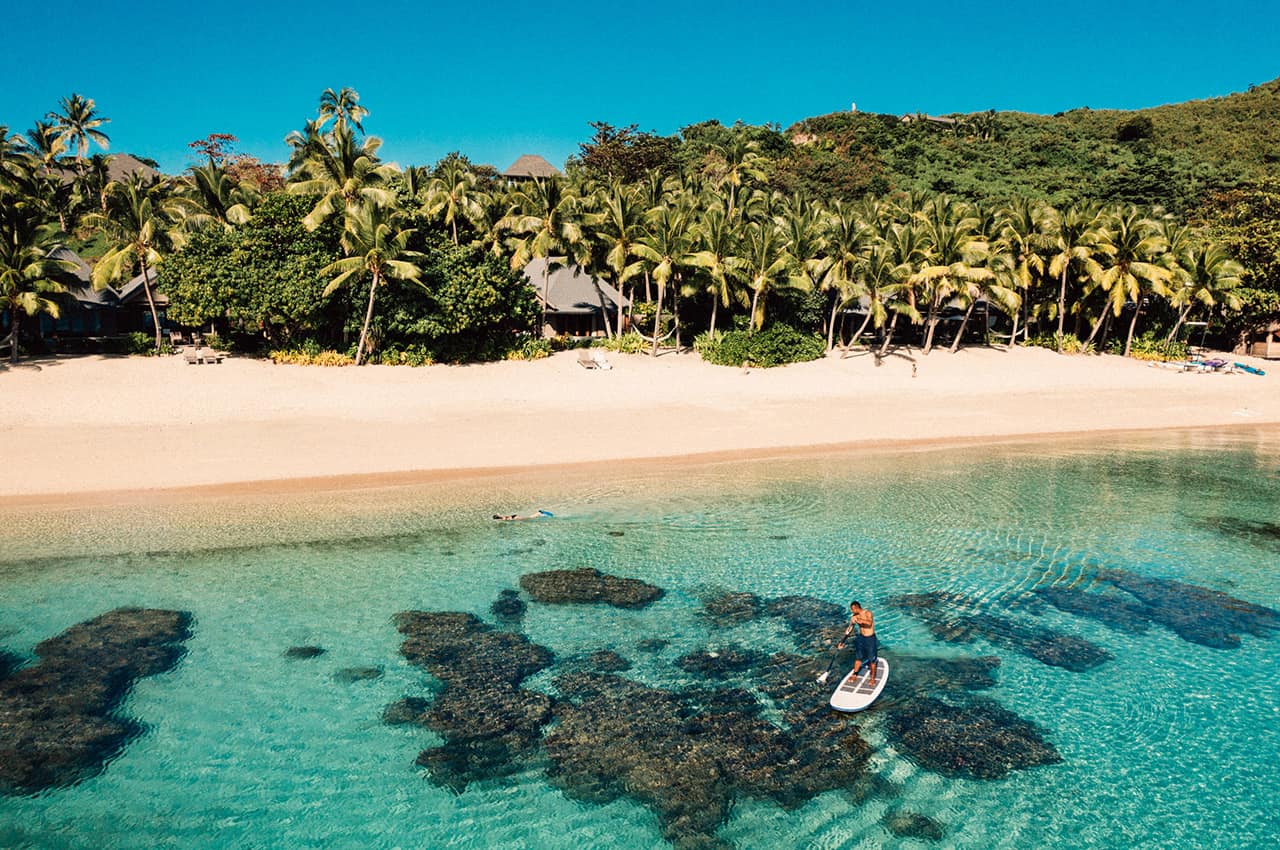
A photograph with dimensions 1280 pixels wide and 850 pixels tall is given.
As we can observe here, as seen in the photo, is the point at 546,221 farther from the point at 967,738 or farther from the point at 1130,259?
the point at 967,738

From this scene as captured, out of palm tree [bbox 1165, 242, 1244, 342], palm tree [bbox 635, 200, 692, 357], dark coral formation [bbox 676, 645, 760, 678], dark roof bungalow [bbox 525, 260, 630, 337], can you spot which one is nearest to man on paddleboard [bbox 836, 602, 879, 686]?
dark coral formation [bbox 676, 645, 760, 678]

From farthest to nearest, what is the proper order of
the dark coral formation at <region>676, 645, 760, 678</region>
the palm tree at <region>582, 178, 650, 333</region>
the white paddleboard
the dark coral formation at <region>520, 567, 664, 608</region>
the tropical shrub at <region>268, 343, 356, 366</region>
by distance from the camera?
the palm tree at <region>582, 178, 650, 333</region>, the tropical shrub at <region>268, 343, 356, 366</region>, the dark coral formation at <region>520, 567, 664, 608</region>, the dark coral formation at <region>676, 645, 760, 678</region>, the white paddleboard

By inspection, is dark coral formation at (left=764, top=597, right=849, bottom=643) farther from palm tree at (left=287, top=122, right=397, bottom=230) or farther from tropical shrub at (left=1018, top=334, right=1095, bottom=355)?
tropical shrub at (left=1018, top=334, right=1095, bottom=355)

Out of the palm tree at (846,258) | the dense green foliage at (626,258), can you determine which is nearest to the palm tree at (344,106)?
the dense green foliage at (626,258)

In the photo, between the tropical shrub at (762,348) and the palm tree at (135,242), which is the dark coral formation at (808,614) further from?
the palm tree at (135,242)

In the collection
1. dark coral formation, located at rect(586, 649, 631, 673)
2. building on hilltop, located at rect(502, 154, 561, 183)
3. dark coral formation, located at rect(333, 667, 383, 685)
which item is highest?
building on hilltop, located at rect(502, 154, 561, 183)

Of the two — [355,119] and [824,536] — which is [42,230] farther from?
[824,536]

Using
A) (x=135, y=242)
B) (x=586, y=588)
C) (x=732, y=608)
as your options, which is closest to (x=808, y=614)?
(x=732, y=608)
